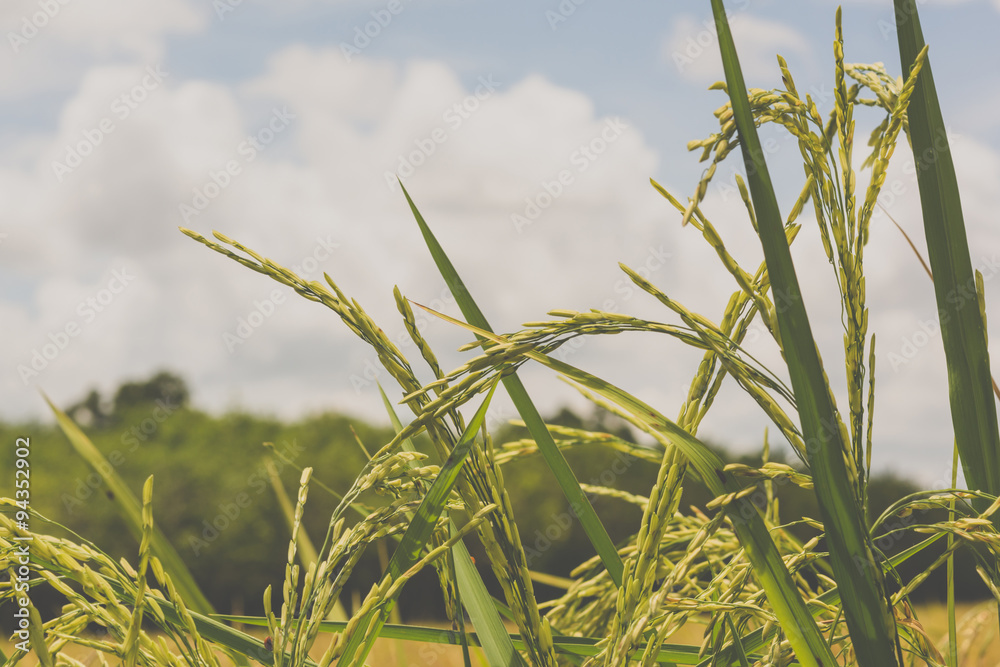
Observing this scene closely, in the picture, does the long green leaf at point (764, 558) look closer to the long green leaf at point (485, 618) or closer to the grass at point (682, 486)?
the grass at point (682, 486)

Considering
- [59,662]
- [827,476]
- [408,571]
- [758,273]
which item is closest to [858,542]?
[827,476]

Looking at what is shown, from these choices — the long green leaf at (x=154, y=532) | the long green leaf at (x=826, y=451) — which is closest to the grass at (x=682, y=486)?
the long green leaf at (x=826, y=451)

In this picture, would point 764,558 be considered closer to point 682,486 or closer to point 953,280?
point 682,486

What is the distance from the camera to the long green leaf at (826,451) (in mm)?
596

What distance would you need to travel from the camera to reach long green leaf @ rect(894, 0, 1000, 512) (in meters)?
0.79

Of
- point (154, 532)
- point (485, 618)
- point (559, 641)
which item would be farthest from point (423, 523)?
point (154, 532)

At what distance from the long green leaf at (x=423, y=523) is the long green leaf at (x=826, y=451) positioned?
27 cm

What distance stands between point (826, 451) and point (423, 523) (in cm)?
37

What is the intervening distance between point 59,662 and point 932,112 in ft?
4.15

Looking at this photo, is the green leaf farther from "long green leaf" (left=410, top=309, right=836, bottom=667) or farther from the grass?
"long green leaf" (left=410, top=309, right=836, bottom=667)

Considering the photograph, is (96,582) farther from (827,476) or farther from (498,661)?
(827,476)

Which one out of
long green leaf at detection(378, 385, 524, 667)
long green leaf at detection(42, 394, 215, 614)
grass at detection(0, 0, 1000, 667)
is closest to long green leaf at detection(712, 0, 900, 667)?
grass at detection(0, 0, 1000, 667)

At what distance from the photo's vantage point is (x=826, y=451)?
0.60m

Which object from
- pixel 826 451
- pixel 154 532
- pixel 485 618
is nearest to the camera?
pixel 826 451
